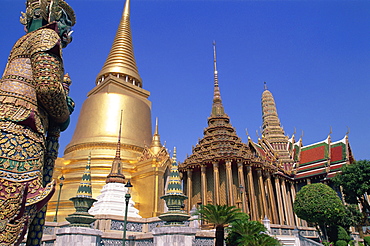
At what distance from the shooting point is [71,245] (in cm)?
899

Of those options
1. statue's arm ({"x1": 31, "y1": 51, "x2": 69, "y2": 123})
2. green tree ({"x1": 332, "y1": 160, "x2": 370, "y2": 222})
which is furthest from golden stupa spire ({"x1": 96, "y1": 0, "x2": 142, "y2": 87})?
statue's arm ({"x1": 31, "y1": 51, "x2": 69, "y2": 123})

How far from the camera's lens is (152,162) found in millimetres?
22094

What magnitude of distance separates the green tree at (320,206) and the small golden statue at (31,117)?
20.7 m

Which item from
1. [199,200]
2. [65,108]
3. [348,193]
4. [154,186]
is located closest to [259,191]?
[199,200]

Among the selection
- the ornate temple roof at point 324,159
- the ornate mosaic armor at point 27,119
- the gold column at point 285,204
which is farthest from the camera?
the ornate temple roof at point 324,159

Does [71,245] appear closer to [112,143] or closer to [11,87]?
[11,87]

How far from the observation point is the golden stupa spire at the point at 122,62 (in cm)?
3053

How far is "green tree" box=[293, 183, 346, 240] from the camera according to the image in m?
21.0

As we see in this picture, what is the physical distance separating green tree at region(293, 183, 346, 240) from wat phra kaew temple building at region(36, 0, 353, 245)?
128cm

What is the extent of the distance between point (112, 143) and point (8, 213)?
21984mm

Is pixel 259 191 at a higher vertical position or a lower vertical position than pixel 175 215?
higher

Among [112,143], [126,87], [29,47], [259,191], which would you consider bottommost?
[29,47]

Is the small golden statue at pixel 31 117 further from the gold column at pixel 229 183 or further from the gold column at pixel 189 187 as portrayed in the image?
the gold column at pixel 189 187

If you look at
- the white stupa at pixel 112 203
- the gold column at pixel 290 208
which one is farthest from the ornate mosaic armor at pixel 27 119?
the gold column at pixel 290 208
